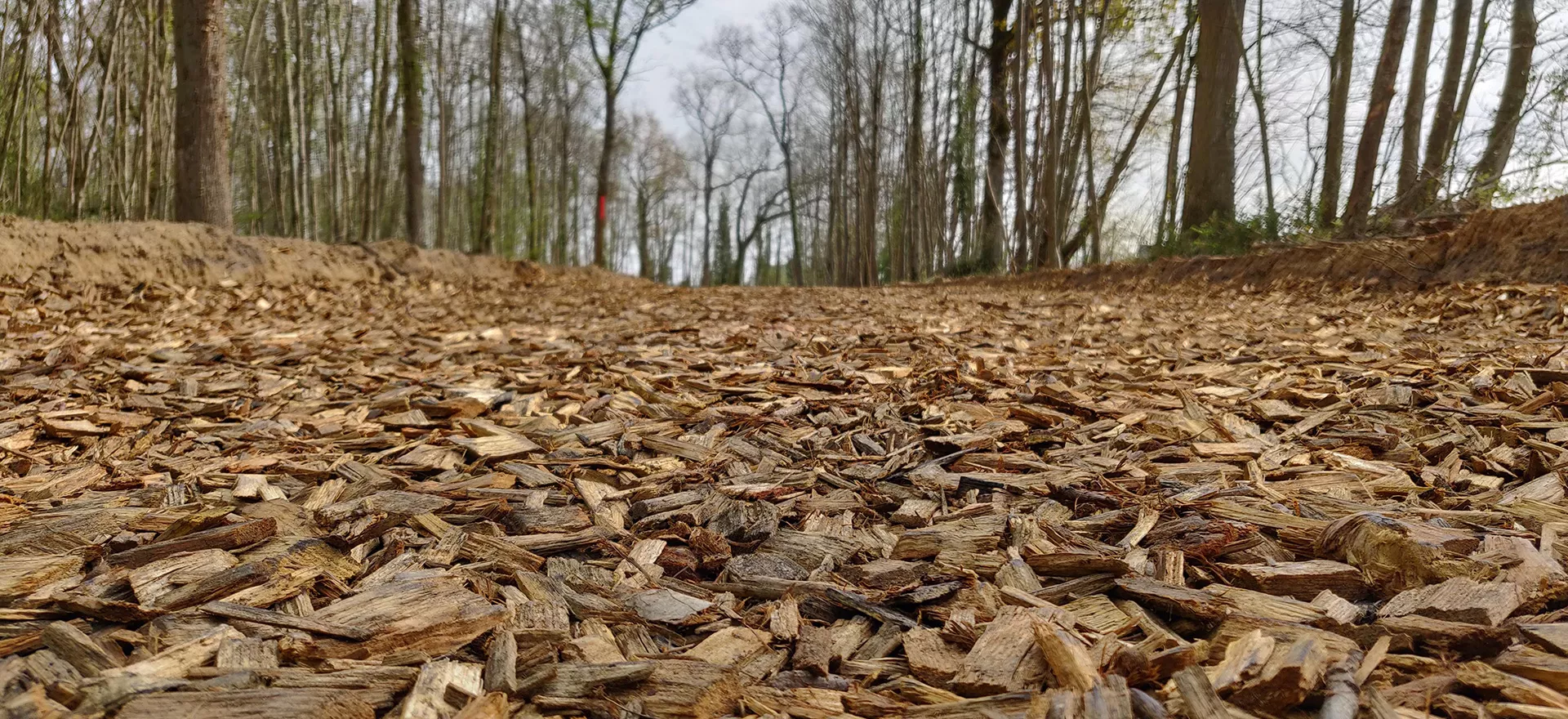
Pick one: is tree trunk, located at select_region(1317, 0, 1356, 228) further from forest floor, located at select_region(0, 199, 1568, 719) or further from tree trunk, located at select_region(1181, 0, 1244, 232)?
forest floor, located at select_region(0, 199, 1568, 719)

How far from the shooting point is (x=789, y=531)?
54.6 inches

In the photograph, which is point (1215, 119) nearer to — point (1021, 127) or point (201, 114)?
point (1021, 127)

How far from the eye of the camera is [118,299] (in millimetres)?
4254

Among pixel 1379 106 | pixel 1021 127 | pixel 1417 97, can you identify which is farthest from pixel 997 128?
pixel 1379 106

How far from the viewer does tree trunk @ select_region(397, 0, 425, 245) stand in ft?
30.9

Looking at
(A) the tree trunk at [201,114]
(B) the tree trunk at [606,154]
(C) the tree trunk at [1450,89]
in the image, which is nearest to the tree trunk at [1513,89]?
(C) the tree trunk at [1450,89]

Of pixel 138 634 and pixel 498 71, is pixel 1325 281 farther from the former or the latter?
pixel 498 71

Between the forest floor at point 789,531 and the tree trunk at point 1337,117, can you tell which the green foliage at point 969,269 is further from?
the forest floor at point 789,531

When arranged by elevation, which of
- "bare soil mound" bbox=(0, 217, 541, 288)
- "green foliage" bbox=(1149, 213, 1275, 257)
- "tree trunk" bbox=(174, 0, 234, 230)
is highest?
"tree trunk" bbox=(174, 0, 234, 230)

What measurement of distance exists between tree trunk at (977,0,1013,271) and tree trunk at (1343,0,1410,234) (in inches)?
243

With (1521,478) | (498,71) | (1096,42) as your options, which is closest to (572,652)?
(1521,478)

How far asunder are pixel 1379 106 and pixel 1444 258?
7.60ft

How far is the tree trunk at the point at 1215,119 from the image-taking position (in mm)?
8055

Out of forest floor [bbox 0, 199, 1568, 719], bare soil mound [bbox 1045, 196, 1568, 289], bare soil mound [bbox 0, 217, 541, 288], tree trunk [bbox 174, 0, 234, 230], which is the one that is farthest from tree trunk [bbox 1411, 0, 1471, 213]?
tree trunk [bbox 174, 0, 234, 230]
